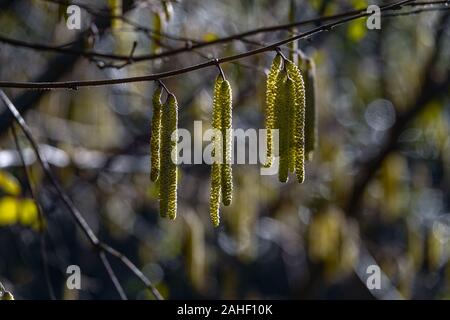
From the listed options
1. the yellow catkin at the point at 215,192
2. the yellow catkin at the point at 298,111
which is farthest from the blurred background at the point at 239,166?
the yellow catkin at the point at 215,192

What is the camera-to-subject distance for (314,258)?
5438 millimetres

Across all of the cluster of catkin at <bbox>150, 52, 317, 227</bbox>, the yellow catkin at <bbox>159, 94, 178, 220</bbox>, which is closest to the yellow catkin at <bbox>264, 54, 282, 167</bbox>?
the cluster of catkin at <bbox>150, 52, 317, 227</bbox>

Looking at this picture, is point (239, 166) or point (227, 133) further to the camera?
point (239, 166)

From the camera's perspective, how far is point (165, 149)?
7.16 feet

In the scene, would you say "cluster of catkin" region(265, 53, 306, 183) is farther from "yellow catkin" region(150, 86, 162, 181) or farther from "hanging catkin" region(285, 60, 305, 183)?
"yellow catkin" region(150, 86, 162, 181)

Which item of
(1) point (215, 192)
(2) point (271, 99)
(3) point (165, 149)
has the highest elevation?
(2) point (271, 99)

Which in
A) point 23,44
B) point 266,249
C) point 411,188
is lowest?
point 266,249

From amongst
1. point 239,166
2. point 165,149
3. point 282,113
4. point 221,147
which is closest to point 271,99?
point 282,113

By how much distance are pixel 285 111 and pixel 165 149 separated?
1.01ft

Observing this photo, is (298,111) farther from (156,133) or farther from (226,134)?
(156,133)

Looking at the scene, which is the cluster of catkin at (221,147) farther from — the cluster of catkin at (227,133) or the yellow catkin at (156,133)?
the yellow catkin at (156,133)

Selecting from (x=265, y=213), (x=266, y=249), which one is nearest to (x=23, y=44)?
(x=265, y=213)
